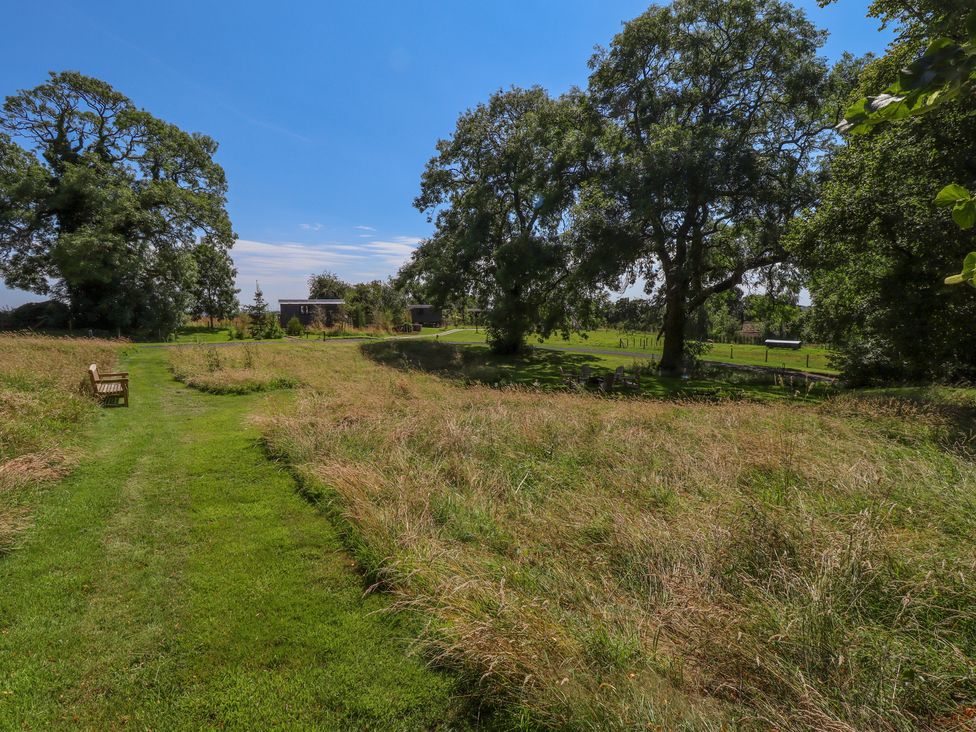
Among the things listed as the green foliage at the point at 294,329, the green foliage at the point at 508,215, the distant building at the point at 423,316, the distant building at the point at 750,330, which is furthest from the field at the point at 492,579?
the distant building at the point at 750,330

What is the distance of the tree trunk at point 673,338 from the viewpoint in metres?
21.8

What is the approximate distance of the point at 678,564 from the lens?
4.12 metres

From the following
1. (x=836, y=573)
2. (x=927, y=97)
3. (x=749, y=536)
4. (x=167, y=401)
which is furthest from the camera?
(x=167, y=401)

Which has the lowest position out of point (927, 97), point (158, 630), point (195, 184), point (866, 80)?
point (158, 630)

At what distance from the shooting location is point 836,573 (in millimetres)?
3631

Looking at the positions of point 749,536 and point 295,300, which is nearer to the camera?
point 749,536

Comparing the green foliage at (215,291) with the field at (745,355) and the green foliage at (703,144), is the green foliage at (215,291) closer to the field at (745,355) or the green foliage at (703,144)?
the field at (745,355)

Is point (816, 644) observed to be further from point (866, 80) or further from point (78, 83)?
point (78, 83)

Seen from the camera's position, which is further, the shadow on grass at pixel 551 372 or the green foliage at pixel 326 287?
the green foliage at pixel 326 287

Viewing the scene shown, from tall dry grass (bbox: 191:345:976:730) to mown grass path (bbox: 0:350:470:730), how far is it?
0.44m

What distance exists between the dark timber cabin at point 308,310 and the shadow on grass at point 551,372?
84.2ft

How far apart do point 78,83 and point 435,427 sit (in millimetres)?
40215

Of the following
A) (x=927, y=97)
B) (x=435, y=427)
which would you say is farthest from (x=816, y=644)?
(x=435, y=427)

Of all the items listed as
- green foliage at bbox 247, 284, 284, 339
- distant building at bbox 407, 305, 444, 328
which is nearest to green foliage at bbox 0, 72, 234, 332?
green foliage at bbox 247, 284, 284, 339
